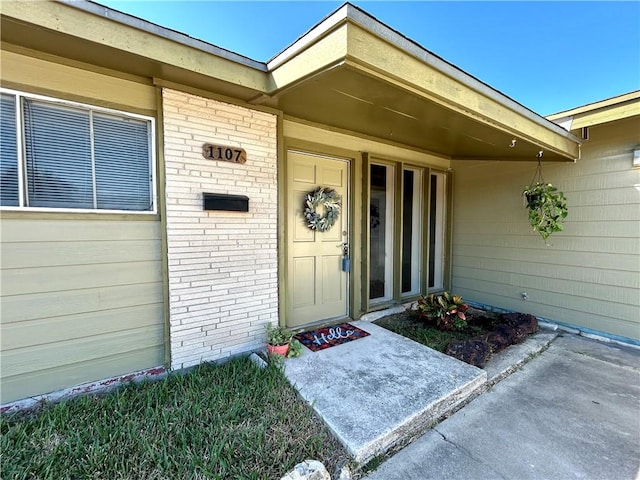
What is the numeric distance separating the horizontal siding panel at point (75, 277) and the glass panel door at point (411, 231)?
10.7 ft

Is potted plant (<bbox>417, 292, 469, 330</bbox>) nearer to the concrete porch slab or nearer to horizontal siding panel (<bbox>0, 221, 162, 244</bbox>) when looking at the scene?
the concrete porch slab

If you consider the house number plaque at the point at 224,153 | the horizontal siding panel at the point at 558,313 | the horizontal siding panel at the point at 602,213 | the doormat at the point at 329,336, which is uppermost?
the house number plaque at the point at 224,153

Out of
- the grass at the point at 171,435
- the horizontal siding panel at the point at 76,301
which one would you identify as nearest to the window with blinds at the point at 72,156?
the horizontal siding panel at the point at 76,301

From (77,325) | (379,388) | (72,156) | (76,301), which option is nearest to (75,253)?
(76,301)

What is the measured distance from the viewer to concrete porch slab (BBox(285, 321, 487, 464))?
1.77 m

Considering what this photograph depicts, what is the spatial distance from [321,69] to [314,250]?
1987 millimetres

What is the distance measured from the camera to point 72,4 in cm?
158

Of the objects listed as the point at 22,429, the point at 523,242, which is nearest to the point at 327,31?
the point at 22,429

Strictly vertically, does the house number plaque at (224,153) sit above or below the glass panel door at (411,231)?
above

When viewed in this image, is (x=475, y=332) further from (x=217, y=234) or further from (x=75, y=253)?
(x=75, y=253)

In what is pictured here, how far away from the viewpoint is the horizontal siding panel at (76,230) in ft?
6.16

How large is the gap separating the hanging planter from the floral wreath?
2378 mm

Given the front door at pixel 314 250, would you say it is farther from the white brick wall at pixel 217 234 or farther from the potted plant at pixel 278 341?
the potted plant at pixel 278 341

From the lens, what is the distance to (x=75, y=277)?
2.06 meters
